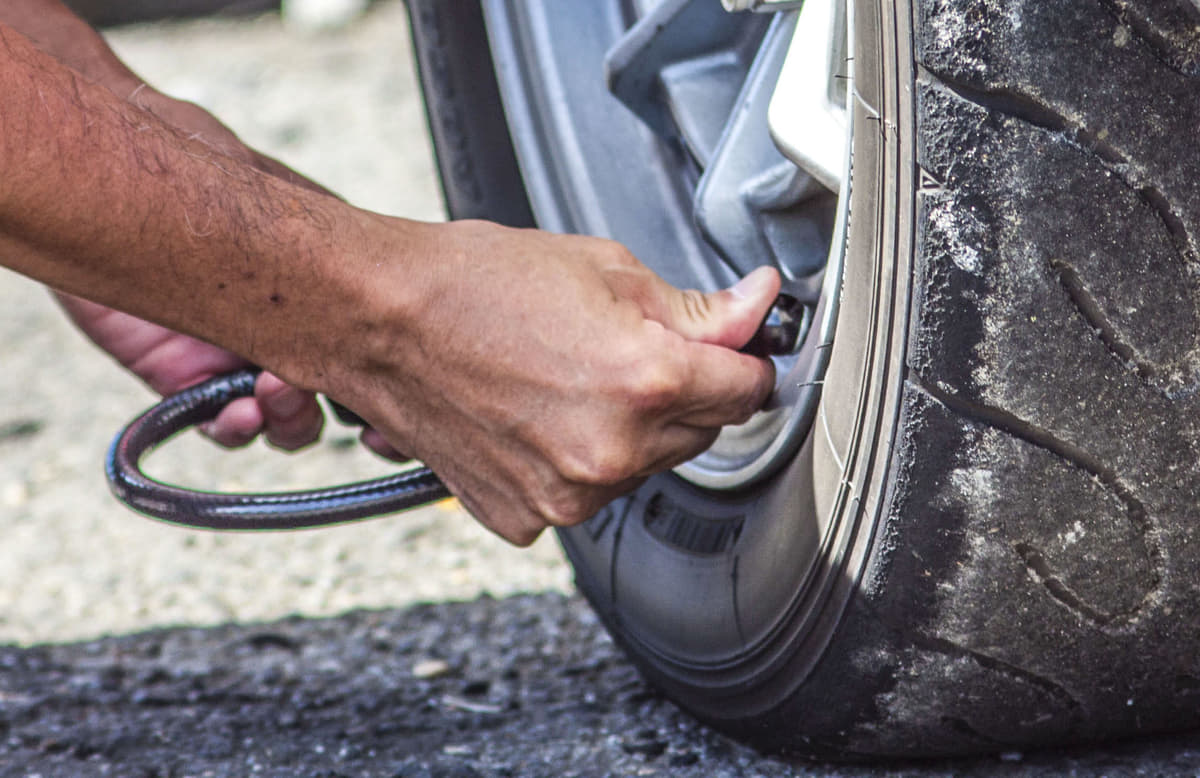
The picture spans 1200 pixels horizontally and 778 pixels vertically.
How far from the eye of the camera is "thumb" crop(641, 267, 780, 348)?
1070 millimetres

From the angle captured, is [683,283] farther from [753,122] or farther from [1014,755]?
[1014,755]

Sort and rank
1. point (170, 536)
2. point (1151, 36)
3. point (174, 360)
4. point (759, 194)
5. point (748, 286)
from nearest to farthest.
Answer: point (1151, 36) < point (748, 286) < point (759, 194) < point (174, 360) < point (170, 536)

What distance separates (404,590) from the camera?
65.7 inches

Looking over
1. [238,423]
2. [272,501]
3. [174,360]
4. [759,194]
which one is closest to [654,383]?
[759,194]

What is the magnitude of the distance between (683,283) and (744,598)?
1.56 ft

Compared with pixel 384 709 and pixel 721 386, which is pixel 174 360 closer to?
pixel 384 709

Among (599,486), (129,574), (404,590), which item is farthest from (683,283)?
(129,574)

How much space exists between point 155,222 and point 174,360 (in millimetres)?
522

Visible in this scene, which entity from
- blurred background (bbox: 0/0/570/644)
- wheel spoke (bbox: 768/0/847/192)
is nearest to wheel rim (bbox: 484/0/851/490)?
wheel spoke (bbox: 768/0/847/192)

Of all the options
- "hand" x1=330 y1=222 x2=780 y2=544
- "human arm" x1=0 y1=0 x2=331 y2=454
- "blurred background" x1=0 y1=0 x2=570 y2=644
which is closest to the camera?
"hand" x1=330 y1=222 x2=780 y2=544

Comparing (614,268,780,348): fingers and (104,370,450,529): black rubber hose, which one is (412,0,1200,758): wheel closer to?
(614,268,780,348): fingers

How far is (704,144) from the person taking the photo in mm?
1396

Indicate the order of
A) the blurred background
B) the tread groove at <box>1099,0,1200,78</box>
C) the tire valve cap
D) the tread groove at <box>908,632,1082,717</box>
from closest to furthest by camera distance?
1. the tread groove at <box>1099,0,1200,78</box>
2. the tread groove at <box>908,632,1082,717</box>
3. the tire valve cap
4. the blurred background

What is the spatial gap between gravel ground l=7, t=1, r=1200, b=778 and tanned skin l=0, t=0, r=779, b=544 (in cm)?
27
